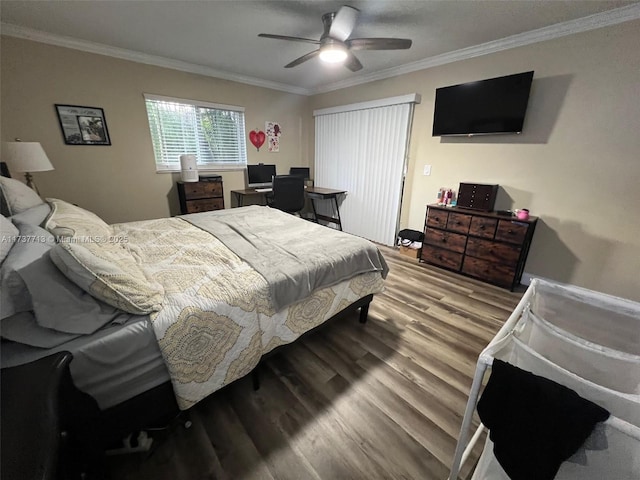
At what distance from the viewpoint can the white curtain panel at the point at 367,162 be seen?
3564 mm

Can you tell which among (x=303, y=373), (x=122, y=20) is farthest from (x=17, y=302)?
(x=122, y=20)

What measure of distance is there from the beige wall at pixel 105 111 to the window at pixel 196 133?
0.33 ft

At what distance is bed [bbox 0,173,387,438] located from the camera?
92 centimetres

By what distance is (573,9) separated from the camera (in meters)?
1.96

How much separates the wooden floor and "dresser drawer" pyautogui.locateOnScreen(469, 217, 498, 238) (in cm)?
97

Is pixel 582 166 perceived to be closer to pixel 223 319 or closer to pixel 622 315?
pixel 622 315

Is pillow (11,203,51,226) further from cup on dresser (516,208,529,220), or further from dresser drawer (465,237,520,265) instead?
cup on dresser (516,208,529,220)

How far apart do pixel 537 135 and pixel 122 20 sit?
405cm

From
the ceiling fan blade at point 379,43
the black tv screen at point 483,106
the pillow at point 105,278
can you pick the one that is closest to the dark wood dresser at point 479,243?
the black tv screen at point 483,106

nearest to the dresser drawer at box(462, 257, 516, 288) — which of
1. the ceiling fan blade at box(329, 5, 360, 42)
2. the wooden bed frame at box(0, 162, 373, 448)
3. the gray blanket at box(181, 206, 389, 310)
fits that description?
the gray blanket at box(181, 206, 389, 310)

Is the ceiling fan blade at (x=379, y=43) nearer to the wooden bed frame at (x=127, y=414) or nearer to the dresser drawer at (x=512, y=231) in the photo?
the dresser drawer at (x=512, y=231)

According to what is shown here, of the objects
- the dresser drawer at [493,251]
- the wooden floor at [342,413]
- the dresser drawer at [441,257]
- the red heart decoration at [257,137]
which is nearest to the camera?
the wooden floor at [342,413]

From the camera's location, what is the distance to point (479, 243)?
2762 mm

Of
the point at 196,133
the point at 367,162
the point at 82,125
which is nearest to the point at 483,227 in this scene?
the point at 367,162
